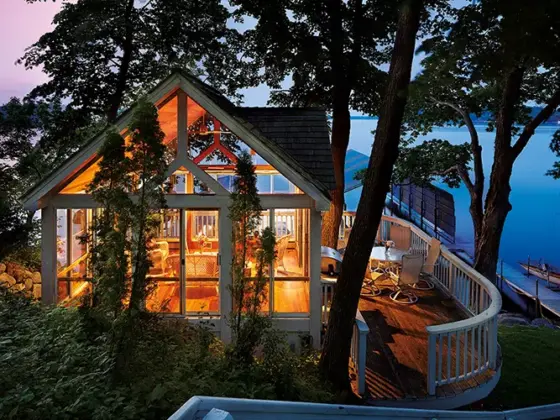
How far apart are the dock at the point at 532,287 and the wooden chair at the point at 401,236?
Answer: 8314 millimetres

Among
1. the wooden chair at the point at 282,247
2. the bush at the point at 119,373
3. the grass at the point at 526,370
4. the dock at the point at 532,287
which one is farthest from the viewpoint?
the dock at the point at 532,287

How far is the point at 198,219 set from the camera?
8.77 metres

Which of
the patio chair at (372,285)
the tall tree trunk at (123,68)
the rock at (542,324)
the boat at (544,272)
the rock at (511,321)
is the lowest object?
the rock at (542,324)

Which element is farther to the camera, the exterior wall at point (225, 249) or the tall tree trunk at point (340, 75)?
A: the tall tree trunk at point (340, 75)

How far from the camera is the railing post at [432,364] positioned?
252 inches

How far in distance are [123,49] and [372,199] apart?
42.7 feet

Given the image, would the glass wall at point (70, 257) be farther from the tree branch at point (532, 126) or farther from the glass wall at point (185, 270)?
the tree branch at point (532, 126)

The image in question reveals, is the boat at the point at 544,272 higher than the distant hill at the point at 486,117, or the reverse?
the distant hill at the point at 486,117

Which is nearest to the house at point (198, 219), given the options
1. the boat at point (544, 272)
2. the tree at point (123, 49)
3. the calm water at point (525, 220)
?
the calm water at point (525, 220)

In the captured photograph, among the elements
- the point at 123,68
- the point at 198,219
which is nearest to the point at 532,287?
the point at 198,219

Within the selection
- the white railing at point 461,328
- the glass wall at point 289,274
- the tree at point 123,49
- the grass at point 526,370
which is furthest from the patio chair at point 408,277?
Answer: the tree at point 123,49

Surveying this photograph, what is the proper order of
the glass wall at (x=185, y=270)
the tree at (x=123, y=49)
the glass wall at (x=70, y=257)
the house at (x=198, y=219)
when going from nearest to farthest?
the house at (x=198, y=219) → the glass wall at (x=185, y=270) → the glass wall at (x=70, y=257) → the tree at (x=123, y=49)

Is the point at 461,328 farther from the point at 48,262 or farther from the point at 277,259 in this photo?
the point at 48,262

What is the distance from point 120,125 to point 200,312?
11.7ft
